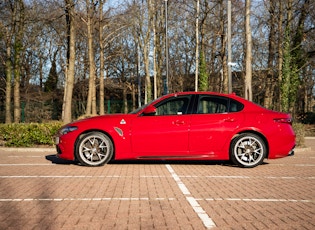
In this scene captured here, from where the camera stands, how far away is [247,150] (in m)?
7.82

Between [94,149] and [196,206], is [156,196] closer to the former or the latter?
[196,206]

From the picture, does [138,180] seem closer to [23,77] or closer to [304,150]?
[304,150]

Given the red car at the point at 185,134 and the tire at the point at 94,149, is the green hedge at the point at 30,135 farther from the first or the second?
the tire at the point at 94,149

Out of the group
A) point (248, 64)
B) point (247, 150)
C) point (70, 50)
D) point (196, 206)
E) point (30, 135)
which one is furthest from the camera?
point (70, 50)

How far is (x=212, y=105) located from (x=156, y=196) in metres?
3.30

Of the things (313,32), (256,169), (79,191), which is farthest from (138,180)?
(313,32)

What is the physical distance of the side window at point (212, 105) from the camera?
7.96m

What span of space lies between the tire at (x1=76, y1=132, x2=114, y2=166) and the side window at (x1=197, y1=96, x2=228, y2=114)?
2.07m

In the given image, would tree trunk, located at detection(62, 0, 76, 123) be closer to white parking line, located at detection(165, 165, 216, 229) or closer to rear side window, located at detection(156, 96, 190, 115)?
rear side window, located at detection(156, 96, 190, 115)

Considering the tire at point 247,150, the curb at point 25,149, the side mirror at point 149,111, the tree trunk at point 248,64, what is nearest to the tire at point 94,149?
the side mirror at point 149,111

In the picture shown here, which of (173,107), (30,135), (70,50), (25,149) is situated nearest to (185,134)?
(173,107)

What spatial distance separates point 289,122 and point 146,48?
3093cm

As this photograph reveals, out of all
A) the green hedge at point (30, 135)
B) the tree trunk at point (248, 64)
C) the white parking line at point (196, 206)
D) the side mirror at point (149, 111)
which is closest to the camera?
the white parking line at point (196, 206)

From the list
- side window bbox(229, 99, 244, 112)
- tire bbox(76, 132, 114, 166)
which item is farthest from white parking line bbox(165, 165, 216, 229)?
side window bbox(229, 99, 244, 112)
